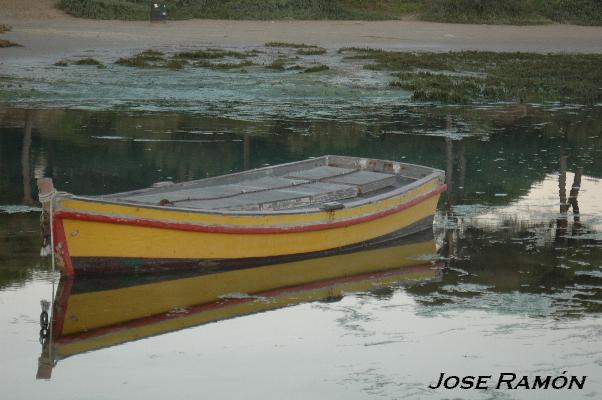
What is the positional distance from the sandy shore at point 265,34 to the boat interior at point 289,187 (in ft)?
64.2

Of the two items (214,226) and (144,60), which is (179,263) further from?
(144,60)

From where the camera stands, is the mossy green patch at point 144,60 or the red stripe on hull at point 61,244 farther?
the mossy green patch at point 144,60

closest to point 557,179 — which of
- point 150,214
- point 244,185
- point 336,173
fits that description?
point 336,173

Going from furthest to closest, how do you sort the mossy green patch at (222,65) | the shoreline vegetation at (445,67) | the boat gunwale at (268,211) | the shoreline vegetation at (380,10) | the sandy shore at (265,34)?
1. the shoreline vegetation at (380,10)
2. the sandy shore at (265,34)
3. the mossy green patch at (222,65)
4. the shoreline vegetation at (445,67)
5. the boat gunwale at (268,211)

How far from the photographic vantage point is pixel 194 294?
42.0ft

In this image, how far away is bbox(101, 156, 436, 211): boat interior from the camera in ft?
47.3

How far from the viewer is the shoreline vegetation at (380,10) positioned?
50125 mm

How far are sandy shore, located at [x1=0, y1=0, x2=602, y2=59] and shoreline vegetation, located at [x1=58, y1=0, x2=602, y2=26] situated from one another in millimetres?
1658

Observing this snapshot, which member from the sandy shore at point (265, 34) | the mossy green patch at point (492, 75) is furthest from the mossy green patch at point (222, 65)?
the sandy shore at point (265, 34)

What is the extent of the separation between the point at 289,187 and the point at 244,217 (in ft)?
8.04

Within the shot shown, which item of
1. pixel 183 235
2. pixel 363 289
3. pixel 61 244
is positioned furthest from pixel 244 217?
pixel 61 244

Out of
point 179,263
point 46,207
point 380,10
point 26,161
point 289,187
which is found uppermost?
point 46,207

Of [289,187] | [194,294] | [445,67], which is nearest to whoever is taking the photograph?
[194,294]

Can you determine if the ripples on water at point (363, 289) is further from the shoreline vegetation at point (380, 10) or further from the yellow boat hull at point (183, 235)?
the shoreline vegetation at point (380, 10)
